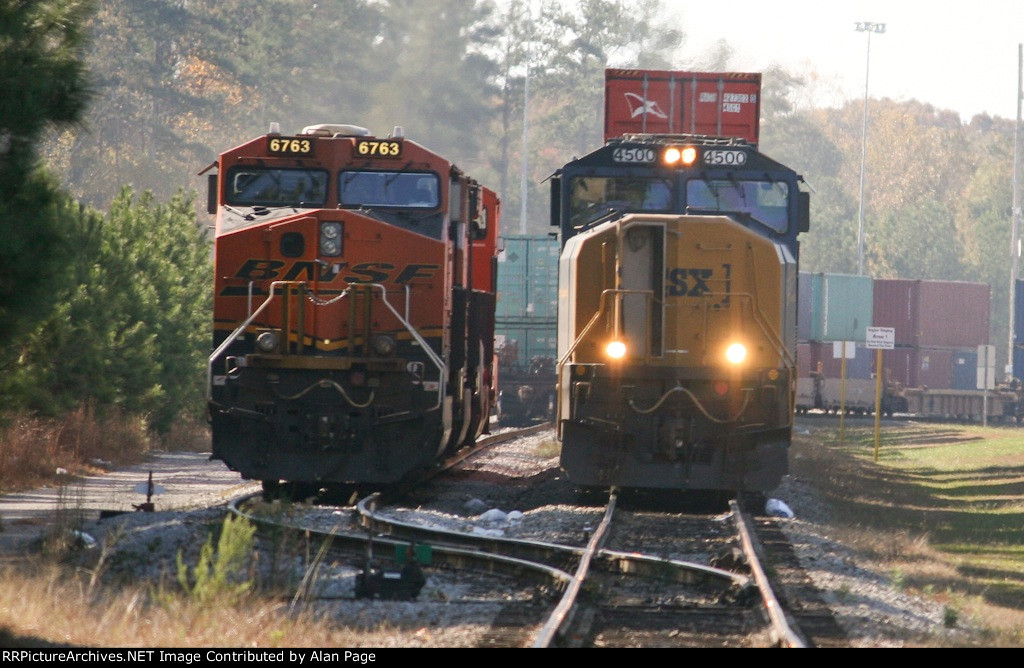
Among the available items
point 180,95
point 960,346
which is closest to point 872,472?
point 960,346

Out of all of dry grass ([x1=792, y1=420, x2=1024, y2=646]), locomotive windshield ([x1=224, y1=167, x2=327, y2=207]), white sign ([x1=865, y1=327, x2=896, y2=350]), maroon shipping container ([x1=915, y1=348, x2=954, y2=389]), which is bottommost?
dry grass ([x1=792, y1=420, x2=1024, y2=646])

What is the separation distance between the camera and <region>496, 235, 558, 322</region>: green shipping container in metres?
35.7

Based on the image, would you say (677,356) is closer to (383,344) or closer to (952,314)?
(383,344)

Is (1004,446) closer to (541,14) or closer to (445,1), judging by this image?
(445,1)

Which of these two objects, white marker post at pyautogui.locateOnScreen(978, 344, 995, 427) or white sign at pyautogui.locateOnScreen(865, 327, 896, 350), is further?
white marker post at pyautogui.locateOnScreen(978, 344, 995, 427)

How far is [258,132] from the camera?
6069 centimetres

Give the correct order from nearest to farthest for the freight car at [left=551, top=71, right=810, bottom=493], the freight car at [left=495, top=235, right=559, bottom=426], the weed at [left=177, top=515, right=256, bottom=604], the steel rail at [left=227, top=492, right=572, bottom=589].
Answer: the weed at [left=177, top=515, right=256, bottom=604] < the steel rail at [left=227, top=492, right=572, bottom=589] < the freight car at [left=551, top=71, right=810, bottom=493] < the freight car at [left=495, top=235, right=559, bottom=426]

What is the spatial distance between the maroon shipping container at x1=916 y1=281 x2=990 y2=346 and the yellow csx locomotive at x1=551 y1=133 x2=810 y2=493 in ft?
123

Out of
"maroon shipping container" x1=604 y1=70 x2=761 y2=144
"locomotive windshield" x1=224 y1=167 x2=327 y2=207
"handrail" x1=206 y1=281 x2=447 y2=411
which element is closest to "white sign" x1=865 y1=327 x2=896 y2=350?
"maroon shipping container" x1=604 y1=70 x2=761 y2=144

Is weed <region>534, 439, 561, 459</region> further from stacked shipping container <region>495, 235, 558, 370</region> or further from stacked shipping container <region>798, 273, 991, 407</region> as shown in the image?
stacked shipping container <region>798, 273, 991, 407</region>

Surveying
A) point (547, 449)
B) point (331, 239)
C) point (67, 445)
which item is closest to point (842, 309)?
point (547, 449)

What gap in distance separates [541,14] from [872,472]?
57.6 metres

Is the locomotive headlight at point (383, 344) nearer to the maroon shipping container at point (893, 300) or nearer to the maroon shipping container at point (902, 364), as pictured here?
the maroon shipping container at point (893, 300)

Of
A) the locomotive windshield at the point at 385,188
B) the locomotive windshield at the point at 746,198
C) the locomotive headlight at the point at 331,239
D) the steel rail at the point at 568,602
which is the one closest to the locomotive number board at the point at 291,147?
the locomotive windshield at the point at 385,188
